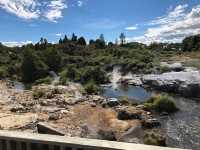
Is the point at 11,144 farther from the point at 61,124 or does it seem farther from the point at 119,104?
the point at 119,104

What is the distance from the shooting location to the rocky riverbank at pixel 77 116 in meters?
13.1

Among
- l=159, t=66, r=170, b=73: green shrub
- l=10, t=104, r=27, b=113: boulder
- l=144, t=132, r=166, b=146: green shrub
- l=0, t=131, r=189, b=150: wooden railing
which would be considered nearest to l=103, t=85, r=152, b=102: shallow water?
l=159, t=66, r=170, b=73: green shrub

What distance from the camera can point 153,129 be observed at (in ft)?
46.1

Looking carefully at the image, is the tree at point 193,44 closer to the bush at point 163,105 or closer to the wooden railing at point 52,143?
the bush at point 163,105

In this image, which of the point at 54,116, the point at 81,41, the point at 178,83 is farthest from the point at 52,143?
the point at 81,41

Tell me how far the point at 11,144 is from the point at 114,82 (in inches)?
1074

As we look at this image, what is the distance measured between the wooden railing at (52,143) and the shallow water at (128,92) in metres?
18.8

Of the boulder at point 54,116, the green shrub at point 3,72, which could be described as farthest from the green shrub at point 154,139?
the green shrub at point 3,72

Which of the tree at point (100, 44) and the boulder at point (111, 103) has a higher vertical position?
the tree at point (100, 44)

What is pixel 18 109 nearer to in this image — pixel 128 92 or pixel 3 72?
pixel 128 92

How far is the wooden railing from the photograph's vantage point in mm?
2660

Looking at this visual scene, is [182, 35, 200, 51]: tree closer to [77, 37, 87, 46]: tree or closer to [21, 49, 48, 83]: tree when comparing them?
[77, 37, 87, 46]: tree

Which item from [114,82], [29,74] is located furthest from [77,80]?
[29,74]

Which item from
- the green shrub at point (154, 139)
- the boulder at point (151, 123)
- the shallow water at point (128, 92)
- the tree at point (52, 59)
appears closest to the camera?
the green shrub at point (154, 139)
